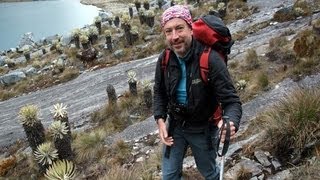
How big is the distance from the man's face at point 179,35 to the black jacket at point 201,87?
0.25ft

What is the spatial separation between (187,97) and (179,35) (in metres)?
0.60

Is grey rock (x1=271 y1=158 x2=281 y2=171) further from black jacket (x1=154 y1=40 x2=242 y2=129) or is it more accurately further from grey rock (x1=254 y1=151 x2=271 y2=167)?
black jacket (x1=154 y1=40 x2=242 y2=129)

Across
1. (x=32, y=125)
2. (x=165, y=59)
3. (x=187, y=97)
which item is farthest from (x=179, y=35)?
(x=32, y=125)

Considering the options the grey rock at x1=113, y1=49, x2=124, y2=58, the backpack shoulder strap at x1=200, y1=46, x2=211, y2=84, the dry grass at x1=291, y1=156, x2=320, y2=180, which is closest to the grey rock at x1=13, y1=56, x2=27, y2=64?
the grey rock at x1=113, y1=49, x2=124, y2=58

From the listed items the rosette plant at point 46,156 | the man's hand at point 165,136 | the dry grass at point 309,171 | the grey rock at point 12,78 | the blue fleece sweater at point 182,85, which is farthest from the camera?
the grey rock at point 12,78

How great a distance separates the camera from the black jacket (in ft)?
11.5

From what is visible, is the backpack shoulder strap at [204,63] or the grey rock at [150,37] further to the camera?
the grey rock at [150,37]

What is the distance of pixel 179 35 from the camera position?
3.60 meters

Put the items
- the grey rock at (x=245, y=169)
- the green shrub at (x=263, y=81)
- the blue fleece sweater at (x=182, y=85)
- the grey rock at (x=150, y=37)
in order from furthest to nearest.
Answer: the grey rock at (x=150, y=37)
the green shrub at (x=263, y=81)
the grey rock at (x=245, y=169)
the blue fleece sweater at (x=182, y=85)

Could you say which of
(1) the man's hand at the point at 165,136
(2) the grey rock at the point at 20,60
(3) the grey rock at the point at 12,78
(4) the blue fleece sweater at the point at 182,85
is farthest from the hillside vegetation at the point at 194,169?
(2) the grey rock at the point at 20,60

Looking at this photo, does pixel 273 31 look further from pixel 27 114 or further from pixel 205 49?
pixel 205 49

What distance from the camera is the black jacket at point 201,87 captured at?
350cm

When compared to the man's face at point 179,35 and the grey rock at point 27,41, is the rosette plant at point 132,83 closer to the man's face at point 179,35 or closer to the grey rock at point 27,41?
the man's face at point 179,35

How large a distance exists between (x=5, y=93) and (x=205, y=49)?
64.5 ft
